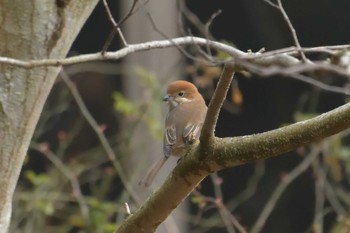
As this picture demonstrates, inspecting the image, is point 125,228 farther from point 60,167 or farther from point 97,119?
point 97,119

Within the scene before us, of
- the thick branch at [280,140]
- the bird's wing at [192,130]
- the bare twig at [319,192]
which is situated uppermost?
the bird's wing at [192,130]

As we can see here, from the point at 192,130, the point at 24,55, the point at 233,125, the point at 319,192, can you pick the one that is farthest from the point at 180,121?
the point at 233,125

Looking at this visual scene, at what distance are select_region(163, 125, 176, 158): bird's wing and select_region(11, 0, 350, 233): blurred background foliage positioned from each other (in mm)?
1493

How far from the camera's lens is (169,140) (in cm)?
370

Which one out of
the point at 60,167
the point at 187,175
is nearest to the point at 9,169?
the point at 187,175

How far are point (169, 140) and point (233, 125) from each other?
2356 mm

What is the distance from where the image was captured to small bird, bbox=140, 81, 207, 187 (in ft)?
11.7

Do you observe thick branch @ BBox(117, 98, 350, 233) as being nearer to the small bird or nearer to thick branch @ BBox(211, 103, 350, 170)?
thick branch @ BBox(211, 103, 350, 170)

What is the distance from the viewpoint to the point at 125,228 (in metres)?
2.65

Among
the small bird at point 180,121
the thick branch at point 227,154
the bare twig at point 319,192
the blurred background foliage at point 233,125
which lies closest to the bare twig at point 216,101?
the thick branch at point 227,154

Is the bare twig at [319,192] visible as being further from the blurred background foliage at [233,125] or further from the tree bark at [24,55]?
the tree bark at [24,55]

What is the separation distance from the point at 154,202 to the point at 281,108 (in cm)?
361

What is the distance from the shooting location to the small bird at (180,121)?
3559 mm

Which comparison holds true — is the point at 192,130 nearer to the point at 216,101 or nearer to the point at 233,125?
the point at 216,101
